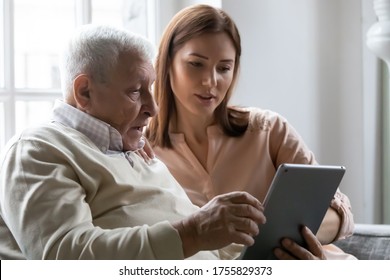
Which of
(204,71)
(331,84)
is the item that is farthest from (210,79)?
(331,84)

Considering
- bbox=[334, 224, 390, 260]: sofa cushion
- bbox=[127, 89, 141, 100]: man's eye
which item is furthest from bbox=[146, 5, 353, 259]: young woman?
bbox=[127, 89, 141, 100]: man's eye

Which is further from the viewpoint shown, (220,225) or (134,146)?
(134,146)

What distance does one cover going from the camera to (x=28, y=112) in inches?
76.1

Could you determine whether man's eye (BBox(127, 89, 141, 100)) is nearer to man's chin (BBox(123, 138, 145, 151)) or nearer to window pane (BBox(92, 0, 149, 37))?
man's chin (BBox(123, 138, 145, 151))

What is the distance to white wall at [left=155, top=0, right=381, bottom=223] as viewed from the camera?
8.00 feet

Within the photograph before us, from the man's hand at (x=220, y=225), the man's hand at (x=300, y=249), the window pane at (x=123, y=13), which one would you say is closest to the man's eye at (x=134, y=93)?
the man's hand at (x=220, y=225)

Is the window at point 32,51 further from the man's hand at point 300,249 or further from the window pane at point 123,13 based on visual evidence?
the man's hand at point 300,249

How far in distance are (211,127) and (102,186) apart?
583mm

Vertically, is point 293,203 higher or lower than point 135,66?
lower

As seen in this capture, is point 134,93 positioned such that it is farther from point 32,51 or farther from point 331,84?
point 331,84

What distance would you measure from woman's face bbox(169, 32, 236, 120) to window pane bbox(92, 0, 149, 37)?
1.26ft

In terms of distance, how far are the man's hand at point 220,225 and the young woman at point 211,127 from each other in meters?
0.56

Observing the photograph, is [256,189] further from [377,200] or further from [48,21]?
[377,200]

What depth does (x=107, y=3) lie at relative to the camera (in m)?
2.13
